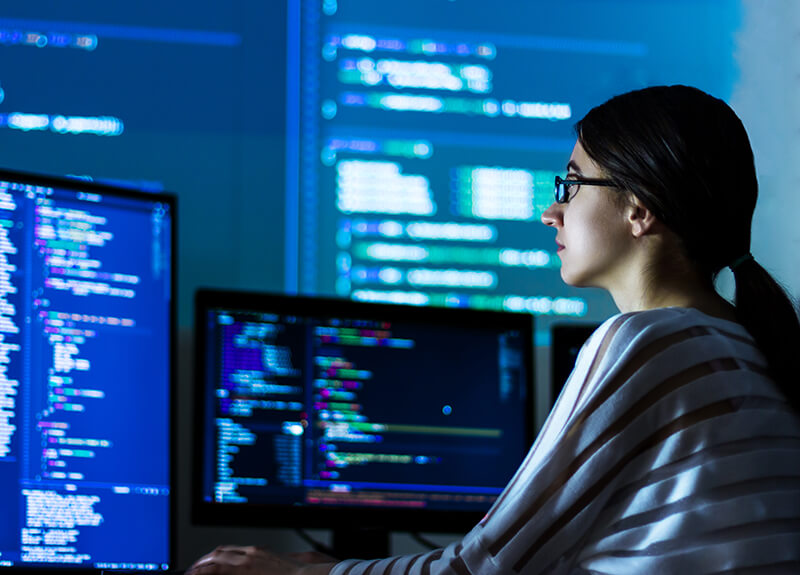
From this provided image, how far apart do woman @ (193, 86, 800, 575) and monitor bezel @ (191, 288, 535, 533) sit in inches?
19.1

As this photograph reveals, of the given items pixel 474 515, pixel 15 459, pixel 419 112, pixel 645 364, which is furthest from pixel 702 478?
pixel 419 112

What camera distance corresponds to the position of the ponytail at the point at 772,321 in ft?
3.43

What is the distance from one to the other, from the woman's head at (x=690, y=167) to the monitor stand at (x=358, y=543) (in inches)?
30.2

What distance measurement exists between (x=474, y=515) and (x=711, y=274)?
2.32 ft

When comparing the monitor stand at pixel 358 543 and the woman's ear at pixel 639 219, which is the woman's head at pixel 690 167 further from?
the monitor stand at pixel 358 543

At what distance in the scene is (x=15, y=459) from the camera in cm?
130

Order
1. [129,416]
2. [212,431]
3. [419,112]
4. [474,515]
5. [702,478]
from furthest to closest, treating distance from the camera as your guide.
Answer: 1. [419,112]
2. [474,515]
3. [212,431]
4. [129,416]
5. [702,478]

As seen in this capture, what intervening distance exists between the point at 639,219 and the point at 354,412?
2.23 feet

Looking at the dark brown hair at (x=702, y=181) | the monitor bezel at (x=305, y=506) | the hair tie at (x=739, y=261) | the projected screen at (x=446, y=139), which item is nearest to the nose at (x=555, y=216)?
the dark brown hair at (x=702, y=181)

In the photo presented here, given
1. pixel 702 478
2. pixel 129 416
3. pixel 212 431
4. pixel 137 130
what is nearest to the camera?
pixel 702 478

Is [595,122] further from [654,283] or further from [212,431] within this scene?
[212,431]

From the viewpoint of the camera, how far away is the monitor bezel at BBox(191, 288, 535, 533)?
1.57 m

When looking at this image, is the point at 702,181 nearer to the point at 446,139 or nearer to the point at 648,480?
the point at 648,480

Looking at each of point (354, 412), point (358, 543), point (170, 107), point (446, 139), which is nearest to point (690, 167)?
point (354, 412)
